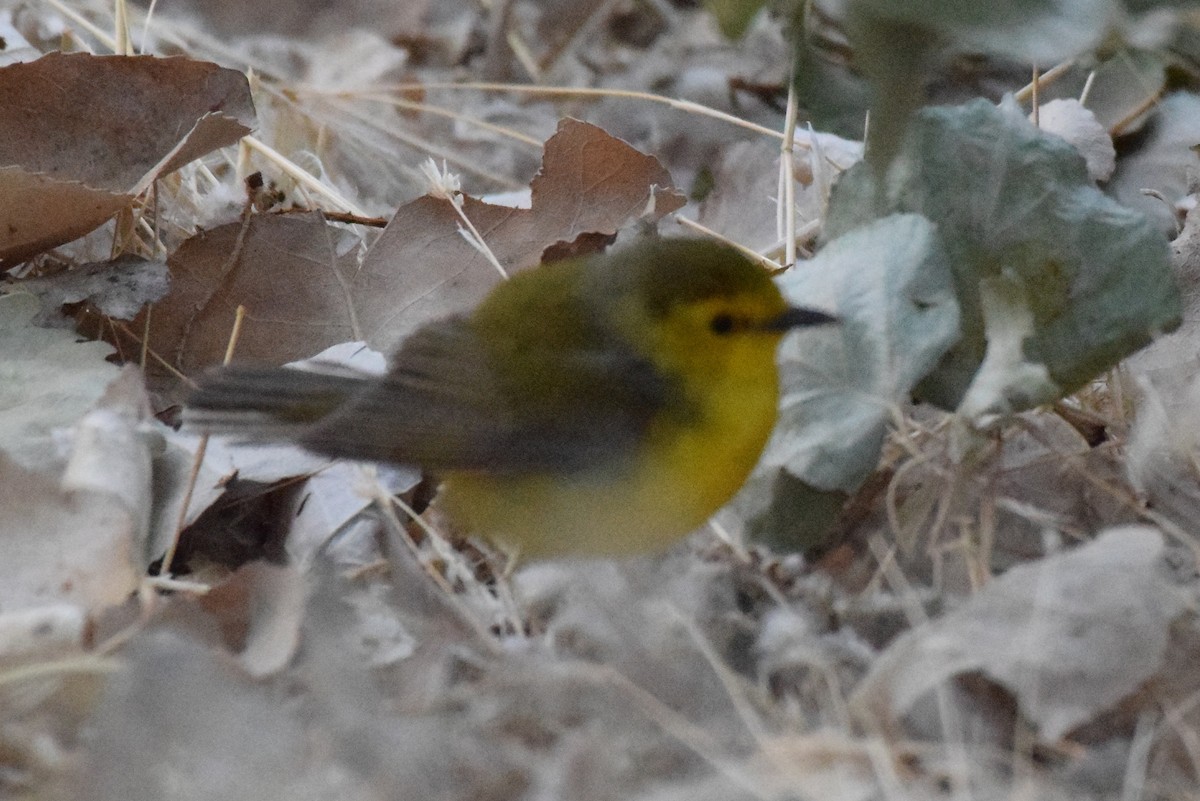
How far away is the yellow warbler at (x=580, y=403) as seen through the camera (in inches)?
77.8

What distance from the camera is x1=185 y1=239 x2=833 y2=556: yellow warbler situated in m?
1.98

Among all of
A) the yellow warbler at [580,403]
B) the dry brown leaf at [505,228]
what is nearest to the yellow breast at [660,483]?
the yellow warbler at [580,403]

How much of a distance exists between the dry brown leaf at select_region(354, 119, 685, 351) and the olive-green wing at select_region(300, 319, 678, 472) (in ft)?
1.98

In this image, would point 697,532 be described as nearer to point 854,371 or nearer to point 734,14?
point 854,371

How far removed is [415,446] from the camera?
6.55ft

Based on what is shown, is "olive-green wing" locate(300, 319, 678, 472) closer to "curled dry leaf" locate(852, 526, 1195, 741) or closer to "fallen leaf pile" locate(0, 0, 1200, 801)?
"fallen leaf pile" locate(0, 0, 1200, 801)

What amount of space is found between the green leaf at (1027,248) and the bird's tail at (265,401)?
0.90 m

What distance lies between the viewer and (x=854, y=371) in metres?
2.14

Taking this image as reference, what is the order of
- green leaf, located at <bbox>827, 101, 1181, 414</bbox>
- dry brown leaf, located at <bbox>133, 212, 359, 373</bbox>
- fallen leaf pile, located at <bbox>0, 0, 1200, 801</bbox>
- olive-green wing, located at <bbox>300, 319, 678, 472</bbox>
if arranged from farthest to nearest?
dry brown leaf, located at <bbox>133, 212, 359, 373</bbox>
green leaf, located at <bbox>827, 101, 1181, 414</bbox>
olive-green wing, located at <bbox>300, 319, 678, 472</bbox>
fallen leaf pile, located at <bbox>0, 0, 1200, 801</bbox>

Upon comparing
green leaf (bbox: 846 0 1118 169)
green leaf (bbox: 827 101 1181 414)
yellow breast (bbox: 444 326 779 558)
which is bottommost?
yellow breast (bbox: 444 326 779 558)

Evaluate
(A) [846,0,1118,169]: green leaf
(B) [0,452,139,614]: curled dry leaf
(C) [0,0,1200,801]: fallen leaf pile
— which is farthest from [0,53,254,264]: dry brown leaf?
(A) [846,0,1118,169]: green leaf

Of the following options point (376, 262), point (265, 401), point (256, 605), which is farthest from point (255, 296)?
point (256, 605)

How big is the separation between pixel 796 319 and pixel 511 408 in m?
0.43

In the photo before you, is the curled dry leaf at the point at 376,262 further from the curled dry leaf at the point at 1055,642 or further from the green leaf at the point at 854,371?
the curled dry leaf at the point at 1055,642
